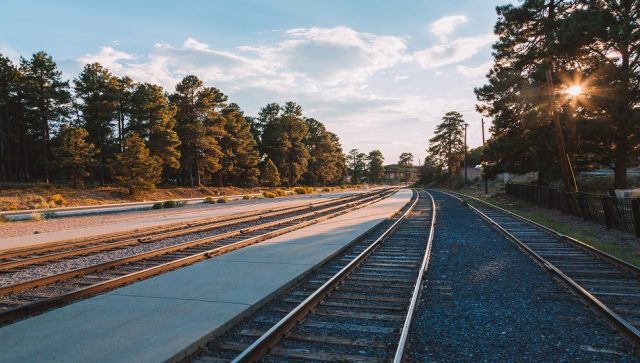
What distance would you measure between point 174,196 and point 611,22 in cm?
4161

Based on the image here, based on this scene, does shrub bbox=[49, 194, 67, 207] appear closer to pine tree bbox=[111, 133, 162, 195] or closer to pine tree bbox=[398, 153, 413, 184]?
pine tree bbox=[111, 133, 162, 195]

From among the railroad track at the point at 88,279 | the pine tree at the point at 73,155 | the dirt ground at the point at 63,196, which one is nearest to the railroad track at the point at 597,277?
the railroad track at the point at 88,279

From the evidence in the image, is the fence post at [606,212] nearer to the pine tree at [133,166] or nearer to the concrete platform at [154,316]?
the concrete platform at [154,316]

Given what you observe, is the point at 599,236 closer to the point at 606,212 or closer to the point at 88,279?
the point at 606,212

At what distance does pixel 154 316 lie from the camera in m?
5.93

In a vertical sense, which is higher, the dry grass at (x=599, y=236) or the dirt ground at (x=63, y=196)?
the dirt ground at (x=63, y=196)

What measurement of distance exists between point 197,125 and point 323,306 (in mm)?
Answer: 53586

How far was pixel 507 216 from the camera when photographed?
70.9ft

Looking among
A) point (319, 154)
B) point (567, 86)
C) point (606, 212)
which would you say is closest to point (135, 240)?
point (606, 212)

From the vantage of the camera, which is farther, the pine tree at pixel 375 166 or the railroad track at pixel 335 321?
the pine tree at pixel 375 166

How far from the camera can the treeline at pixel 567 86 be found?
2148cm

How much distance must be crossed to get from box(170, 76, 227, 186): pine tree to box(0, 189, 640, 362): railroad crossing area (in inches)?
1845

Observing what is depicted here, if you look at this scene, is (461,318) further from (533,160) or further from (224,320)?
(533,160)

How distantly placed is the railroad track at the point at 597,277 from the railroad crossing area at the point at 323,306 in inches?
1.3
